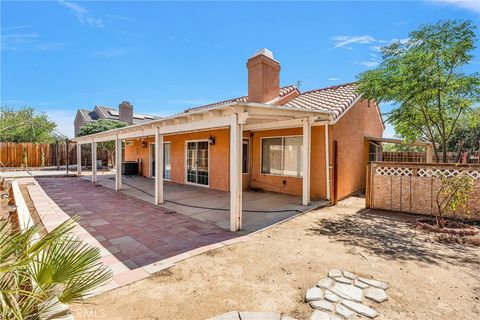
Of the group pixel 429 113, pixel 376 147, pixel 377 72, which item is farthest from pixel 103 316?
pixel 376 147

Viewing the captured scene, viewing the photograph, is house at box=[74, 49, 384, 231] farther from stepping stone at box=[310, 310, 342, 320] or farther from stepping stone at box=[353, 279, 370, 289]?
stepping stone at box=[310, 310, 342, 320]

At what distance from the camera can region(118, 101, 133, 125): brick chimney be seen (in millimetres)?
30719

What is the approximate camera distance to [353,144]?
10016mm

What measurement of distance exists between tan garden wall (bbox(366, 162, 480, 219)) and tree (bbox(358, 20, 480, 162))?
2049mm

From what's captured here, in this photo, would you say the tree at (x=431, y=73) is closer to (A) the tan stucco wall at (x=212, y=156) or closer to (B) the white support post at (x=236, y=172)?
(B) the white support post at (x=236, y=172)

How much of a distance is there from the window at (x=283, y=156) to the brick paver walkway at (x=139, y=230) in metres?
4.93

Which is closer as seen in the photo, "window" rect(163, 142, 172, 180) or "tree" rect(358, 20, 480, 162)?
"tree" rect(358, 20, 480, 162)

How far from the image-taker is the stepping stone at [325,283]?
126 inches

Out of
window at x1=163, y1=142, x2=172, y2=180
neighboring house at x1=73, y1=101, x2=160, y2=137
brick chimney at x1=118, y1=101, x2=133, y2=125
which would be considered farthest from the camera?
neighboring house at x1=73, y1=101, x2=160, y2=137

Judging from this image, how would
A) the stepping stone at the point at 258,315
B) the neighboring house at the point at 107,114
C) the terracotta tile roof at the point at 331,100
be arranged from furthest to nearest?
the neighboring house at the point at 107,114 → the terracotta tile roof at the point at 331,100 → the stepping stone at the point at 258,315

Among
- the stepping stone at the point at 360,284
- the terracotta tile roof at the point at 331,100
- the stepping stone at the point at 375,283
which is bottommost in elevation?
the stepping stone at the point at 375,283

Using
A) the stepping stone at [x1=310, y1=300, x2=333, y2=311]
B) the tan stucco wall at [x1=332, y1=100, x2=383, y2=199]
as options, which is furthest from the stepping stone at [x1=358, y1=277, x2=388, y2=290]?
the tan stucco wall at [x1=332, y1=100, x2=383, y2=199]

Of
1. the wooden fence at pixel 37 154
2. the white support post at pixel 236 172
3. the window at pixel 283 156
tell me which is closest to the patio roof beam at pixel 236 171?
the white support post at pixel 236 172

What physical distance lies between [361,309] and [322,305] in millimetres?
435
